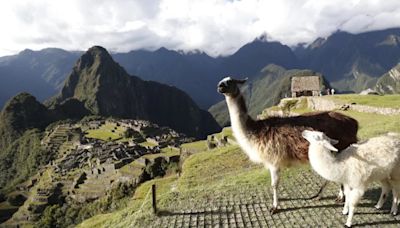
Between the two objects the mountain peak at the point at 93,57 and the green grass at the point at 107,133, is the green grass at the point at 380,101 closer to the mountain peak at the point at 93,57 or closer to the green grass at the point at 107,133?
the green grass at the point at 107,133

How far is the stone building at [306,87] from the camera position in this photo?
41812mm

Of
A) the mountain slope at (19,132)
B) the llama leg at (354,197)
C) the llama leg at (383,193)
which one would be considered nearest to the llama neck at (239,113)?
the llama leg at (354,197)

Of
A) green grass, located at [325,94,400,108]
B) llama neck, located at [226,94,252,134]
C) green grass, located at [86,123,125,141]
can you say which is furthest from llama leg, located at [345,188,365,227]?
green grass, located at [86,123,125,141]

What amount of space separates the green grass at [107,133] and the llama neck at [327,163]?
80.5m

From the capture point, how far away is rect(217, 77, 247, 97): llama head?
6141 millimetres

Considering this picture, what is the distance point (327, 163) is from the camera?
559 cm

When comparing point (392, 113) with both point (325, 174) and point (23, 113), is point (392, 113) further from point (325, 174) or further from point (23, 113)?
point (23, 113)

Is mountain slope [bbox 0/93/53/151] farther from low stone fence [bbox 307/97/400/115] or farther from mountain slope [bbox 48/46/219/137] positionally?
low stone fence [bbox 307/97/400/115]

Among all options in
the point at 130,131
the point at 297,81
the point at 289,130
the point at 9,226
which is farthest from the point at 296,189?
the point at 130,131

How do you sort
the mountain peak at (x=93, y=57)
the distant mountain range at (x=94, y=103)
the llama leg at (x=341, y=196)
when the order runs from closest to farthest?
1. the llama leg at (x=341, y=196)
2. the distant mountain range at (x=94, y=103)
3. the mountain peak at (x=93, y=57)

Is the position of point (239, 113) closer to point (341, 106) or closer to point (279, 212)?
point (279, 212)

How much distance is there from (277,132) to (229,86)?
1.11 meters

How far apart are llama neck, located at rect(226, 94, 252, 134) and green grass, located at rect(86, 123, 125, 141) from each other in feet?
261

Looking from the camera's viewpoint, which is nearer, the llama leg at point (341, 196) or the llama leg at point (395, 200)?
the llama leg at point (395, 200)
